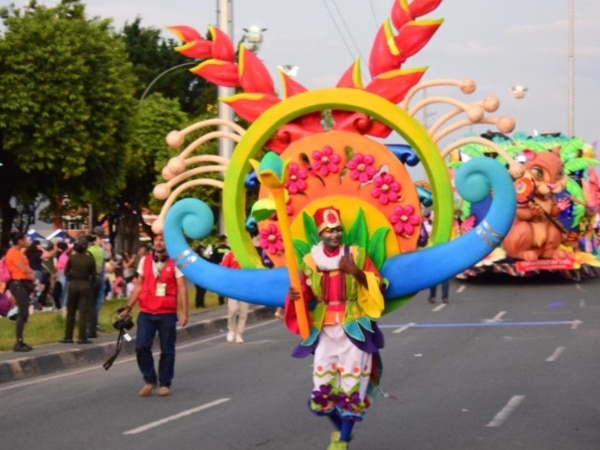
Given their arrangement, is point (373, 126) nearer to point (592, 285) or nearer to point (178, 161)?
point (178, 161)

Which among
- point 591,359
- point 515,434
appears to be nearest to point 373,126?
point 515,434

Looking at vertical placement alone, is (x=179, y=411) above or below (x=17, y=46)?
below

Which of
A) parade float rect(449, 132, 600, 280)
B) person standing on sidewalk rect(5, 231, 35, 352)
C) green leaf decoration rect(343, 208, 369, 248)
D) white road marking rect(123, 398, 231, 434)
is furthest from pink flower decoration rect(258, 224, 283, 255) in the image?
parade float rect(449, 132, 600, 280)

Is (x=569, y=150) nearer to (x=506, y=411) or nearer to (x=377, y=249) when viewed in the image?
(x=506, y=411)

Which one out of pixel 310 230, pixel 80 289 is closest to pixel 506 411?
pixel 310 230

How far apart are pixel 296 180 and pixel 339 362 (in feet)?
5.26

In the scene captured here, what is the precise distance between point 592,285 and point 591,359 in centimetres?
1986

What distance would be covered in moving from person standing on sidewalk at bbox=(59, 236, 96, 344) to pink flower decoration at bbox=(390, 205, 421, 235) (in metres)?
11.1

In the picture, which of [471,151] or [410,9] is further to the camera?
[471,151]

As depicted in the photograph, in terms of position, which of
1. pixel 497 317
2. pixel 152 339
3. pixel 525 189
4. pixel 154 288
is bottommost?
pixel 497 317

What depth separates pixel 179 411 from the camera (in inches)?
534

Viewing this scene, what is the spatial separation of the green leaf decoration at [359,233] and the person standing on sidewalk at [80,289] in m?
11.1

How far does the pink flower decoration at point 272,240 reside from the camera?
10867 mm

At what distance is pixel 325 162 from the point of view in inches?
425
